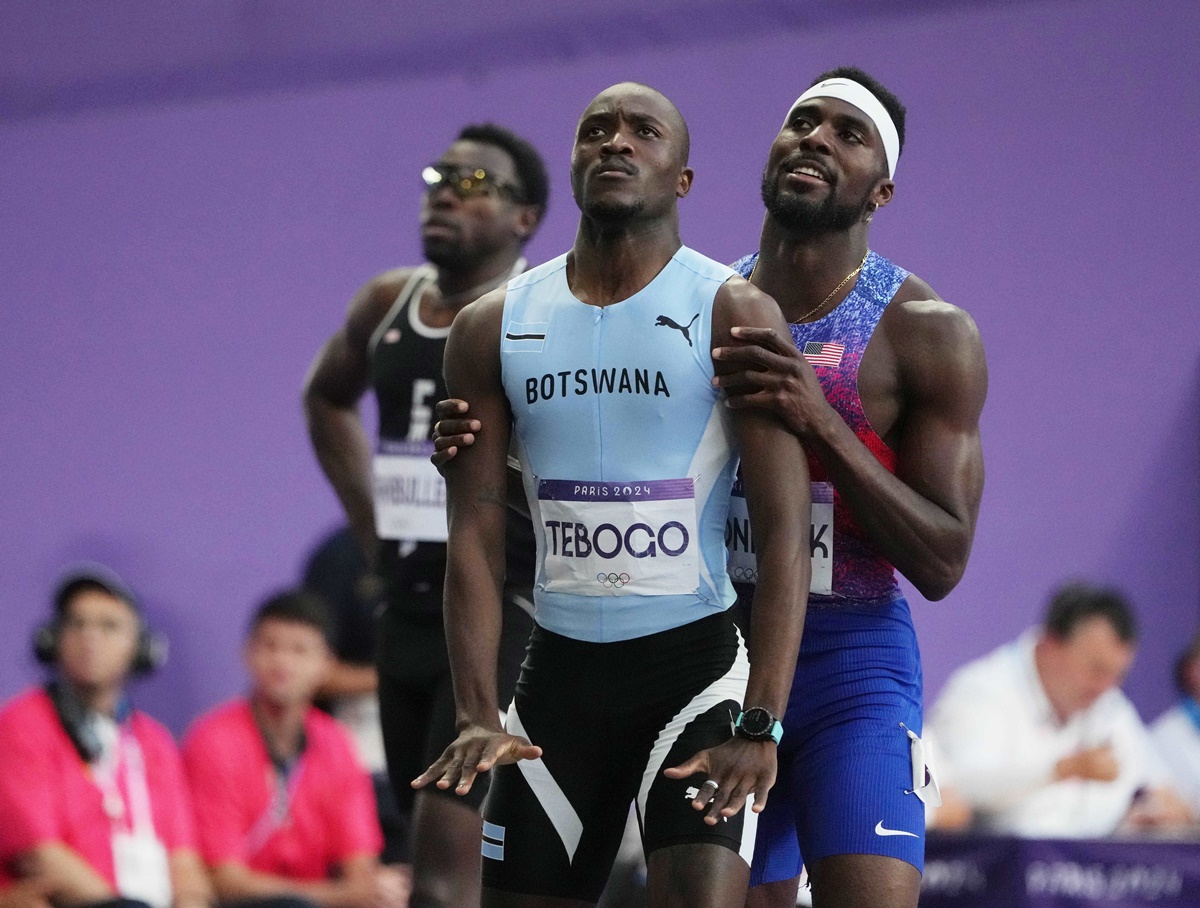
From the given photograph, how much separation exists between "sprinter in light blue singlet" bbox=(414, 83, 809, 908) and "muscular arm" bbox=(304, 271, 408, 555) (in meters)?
1.81

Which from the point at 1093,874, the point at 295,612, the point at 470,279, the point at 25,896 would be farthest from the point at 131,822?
the point at 1093,874

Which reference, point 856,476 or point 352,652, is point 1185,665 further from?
point 856,476

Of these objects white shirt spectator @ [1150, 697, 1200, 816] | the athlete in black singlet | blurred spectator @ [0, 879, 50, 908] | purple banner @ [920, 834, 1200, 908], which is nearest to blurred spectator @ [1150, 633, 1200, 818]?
white shirt spectator @ [1150, 697, 1200, 816]

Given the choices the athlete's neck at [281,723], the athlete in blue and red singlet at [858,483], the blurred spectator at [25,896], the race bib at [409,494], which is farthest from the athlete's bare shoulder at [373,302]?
the blurred spectator at [25,896]

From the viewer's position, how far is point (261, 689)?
19.9 ft

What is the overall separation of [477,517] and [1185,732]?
4.38 meters

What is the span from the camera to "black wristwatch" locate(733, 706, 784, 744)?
277 cm

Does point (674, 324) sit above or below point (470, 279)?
below

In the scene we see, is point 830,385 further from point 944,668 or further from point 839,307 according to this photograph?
point 944,668

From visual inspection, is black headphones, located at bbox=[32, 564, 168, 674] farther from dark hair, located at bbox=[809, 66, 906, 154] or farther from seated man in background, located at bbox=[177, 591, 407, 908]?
dark hair, located at bbox=[809, 66, 906, 154]

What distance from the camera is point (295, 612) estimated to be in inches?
243

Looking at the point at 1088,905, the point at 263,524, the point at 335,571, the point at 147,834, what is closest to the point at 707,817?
the point at 1088,905

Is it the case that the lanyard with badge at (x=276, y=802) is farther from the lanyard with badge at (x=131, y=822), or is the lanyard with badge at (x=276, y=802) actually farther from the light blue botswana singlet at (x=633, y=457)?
the light blue botswana singlet at (x=633, y=457)

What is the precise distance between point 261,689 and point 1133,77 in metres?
4.07
